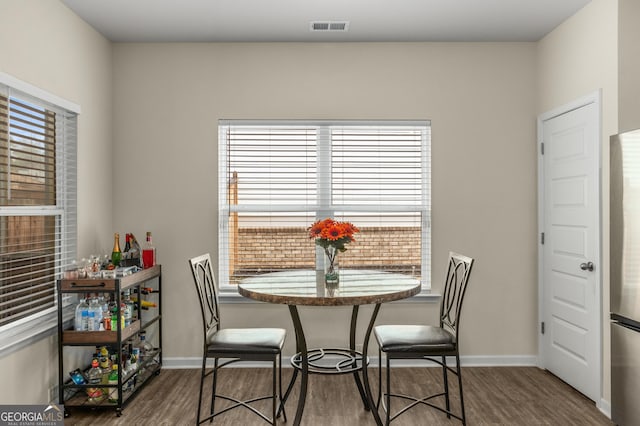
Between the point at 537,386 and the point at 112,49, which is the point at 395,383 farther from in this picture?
the point at 112,49

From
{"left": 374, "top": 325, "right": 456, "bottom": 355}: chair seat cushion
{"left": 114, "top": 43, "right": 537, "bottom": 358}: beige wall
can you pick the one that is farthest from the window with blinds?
{"left": 374, "top": 325, "right": 456, "bottom": 355}: chair seat cushion

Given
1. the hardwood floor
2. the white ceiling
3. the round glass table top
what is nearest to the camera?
the round glass table top

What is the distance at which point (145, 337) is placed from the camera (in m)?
3.79

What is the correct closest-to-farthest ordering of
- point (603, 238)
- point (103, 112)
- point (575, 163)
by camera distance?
point (603, 238), point (575, 163), point (103, 112)

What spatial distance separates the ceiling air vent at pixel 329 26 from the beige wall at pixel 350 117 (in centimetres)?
28

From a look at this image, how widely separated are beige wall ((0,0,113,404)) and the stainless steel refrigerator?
11.4 ft

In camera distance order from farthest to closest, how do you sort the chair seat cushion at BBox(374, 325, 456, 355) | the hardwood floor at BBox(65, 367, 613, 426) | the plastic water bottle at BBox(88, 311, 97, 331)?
the plastic water bottle at BBox(88, 311, 97, 331)
the hardwood floor at BBox(65, 367, 613, 426)
the chair seat cushion at BBox(374, 325, 456, 355)

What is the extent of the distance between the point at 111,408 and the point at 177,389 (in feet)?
1.59

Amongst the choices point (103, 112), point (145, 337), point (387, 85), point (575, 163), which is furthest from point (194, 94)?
point (575, 163)

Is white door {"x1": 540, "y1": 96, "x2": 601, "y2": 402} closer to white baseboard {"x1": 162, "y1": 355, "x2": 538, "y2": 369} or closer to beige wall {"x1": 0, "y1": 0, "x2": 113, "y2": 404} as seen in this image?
white baseboard {"x1": 162, "y1": 355, "x2": 538, "y2": 369}

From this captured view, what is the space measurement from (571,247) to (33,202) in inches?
146

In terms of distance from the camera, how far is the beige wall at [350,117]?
3.89m

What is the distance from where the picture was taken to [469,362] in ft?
12.8

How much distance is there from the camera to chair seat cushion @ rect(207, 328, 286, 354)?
8.74ft
